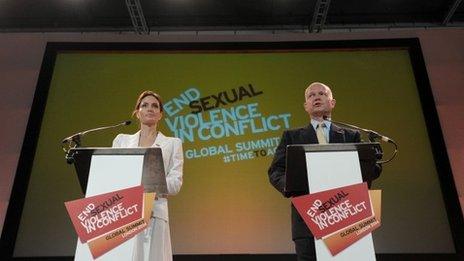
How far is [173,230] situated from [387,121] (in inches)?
80.6

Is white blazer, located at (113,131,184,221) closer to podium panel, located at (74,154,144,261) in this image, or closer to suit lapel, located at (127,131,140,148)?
suit lapel, located at (127,131,140,148)

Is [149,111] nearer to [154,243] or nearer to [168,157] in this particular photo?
[168,157]

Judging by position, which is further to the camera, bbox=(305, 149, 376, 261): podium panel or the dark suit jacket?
the dark suit jacket

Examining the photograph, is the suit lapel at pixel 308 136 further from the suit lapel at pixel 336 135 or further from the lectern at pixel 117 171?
the lectern at pixel 117 171

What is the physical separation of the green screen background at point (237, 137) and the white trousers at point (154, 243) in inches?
57.0

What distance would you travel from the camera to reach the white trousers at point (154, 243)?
1971 millimetres

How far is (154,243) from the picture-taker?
2.06 metres

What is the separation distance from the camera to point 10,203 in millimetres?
3676

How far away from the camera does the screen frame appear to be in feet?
11.5

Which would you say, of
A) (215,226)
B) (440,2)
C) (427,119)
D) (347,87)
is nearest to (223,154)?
(215,226)

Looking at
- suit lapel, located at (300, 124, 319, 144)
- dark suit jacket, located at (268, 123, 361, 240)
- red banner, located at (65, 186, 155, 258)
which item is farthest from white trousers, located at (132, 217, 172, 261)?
suit lapel, located at (300, 124, 319, 144)

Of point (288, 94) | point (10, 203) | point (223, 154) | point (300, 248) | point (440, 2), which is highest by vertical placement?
point (440, 2)

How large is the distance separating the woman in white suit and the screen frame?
137 cm

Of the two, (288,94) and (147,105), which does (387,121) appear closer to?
(288,94)
